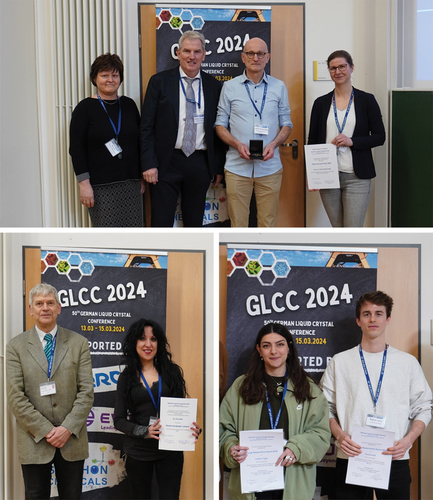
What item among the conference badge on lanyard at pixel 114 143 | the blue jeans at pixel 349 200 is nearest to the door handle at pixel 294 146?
the blue jeans at pixel 349 200

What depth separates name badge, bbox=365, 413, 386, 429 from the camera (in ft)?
7.61

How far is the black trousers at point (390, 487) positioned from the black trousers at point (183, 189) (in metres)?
1.85

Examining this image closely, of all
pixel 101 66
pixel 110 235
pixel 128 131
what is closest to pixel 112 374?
pixel 110 235

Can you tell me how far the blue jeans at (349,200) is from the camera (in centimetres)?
347

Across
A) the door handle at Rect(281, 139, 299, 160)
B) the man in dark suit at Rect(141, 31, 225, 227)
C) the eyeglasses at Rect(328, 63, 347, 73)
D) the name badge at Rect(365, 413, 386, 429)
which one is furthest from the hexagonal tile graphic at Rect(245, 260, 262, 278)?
the door handle at Rect(281, 139, 299, 160)

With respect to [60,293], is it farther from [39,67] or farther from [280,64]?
[280,64]

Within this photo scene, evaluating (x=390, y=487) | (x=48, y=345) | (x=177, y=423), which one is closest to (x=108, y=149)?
(x=48, y=345)

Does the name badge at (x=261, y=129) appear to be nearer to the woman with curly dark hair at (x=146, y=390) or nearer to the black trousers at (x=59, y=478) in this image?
the woman with curly dark hair at (x=146, y=390)

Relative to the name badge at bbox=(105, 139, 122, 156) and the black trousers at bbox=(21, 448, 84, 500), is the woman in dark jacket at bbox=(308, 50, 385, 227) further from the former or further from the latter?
the black trousers at bbox=(21, 448, 84, 500)

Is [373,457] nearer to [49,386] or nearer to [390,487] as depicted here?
[390,487]

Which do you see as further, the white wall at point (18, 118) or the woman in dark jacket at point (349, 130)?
the white wall at point (18, 118)

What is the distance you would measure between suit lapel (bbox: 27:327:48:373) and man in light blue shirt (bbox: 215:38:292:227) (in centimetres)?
164

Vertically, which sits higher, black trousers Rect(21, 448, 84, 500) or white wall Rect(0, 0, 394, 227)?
white wall Rect(0, 0, 394, 227)

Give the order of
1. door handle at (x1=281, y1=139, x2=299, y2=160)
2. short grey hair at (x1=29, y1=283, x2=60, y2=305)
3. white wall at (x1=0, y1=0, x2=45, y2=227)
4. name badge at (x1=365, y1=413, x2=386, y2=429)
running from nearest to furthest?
1. name badge at (x1=365, y1=413, x2=386, y2=429)
2. short grey hair at (x1=29, y1=283, x2=60, y2=305)
3. white wall at (x1=0, y1=0, x2=45, y2=227)
4. door handle at (x1=281, y1=139, x2=299, y2=160)
